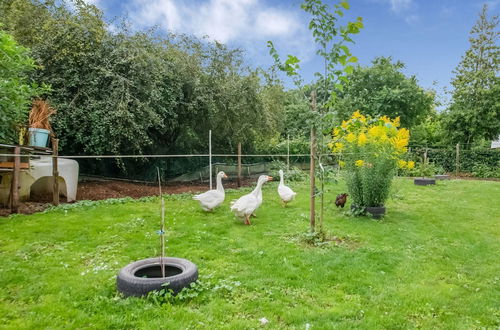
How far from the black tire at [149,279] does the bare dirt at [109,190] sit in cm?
456

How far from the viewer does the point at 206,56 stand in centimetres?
1159

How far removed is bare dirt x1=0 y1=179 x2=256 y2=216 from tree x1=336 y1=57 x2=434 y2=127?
36.8 ft

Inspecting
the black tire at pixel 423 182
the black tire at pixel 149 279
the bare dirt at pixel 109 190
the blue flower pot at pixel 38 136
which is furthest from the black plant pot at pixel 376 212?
the blue flower pot at pixel 38 136

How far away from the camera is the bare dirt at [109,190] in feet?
23.7

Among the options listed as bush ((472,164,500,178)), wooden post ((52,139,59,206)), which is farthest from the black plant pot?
bush ((472,164,500,178))

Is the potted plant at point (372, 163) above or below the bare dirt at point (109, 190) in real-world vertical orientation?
above

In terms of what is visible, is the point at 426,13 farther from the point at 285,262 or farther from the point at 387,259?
the point at 285,262

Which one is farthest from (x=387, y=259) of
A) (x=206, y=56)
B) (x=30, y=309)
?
(x=206, y=56)

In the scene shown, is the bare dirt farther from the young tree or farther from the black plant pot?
the young tree

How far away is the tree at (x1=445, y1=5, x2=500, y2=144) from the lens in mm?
18344

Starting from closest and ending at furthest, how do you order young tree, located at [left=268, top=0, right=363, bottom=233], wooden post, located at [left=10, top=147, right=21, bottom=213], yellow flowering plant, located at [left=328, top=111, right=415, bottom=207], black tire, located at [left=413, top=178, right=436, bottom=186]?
young tree, located at [left=268, top=0, right=363, bottom=233] → wooden post, located at [left=10, top=147, right=21, bottom=213] → yellow flowering plant, located at [left=328, top=111, right=415, bottom=207] → black tire, located at [left=413, top=178, right=436, bottom=186]

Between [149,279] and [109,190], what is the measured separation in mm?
7027

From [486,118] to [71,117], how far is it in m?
19.7

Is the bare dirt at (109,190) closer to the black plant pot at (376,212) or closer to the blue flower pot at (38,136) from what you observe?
the blue flower pot at (38,136)
